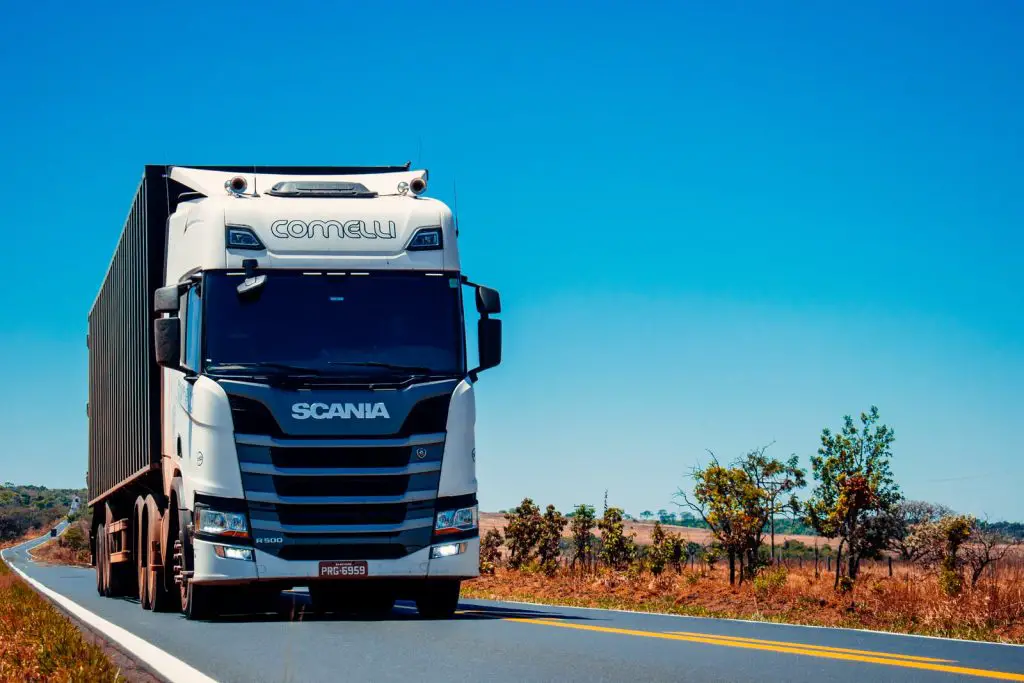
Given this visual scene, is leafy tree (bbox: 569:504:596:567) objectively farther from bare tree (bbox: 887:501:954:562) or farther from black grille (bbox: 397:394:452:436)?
black grille (bbox: 397:394:452:436)

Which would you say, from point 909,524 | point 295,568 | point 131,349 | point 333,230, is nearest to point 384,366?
point 333,230

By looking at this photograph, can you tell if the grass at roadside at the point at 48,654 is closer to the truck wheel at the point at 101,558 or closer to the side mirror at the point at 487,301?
the side mirror at the point at 487,301

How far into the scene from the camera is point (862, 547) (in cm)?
2723

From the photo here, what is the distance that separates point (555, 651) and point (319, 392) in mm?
3424

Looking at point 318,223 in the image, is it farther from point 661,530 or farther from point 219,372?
point 661,530

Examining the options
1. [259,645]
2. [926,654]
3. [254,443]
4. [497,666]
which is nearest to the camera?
[497,666]

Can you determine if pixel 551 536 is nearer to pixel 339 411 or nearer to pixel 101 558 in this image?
pixel 101 558

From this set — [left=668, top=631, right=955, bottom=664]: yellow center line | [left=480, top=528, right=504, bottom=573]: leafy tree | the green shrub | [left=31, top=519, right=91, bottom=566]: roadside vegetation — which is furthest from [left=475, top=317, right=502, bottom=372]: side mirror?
[left=31, top=519, right=91, bottom=566]: roadside vegetation

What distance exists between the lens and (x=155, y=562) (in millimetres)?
14719

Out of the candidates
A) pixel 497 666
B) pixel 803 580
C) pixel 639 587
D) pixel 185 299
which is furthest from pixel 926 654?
pixel 639 587

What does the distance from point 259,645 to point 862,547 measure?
19232 mm

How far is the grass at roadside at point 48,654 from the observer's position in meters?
8.91

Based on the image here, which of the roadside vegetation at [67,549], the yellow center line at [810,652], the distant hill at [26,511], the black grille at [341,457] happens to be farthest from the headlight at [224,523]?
the distant hill at [26,511]

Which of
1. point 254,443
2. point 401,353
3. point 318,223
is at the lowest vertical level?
point 254,443
